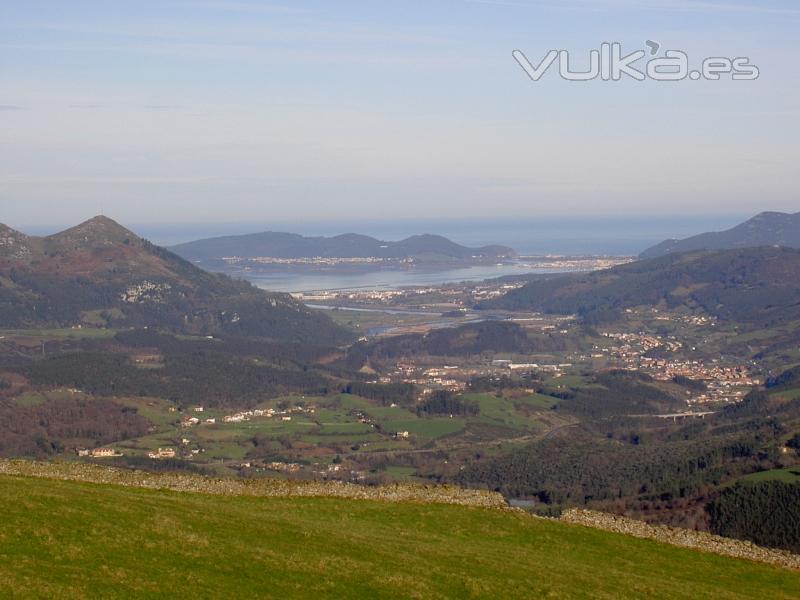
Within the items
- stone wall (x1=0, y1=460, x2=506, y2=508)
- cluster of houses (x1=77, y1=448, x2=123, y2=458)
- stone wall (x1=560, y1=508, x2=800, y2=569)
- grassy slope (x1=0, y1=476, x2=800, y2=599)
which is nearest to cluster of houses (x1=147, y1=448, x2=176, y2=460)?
cluster of houses (x1=77, y1=448, x2=123, y2=458)

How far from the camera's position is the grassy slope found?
21.5 metres

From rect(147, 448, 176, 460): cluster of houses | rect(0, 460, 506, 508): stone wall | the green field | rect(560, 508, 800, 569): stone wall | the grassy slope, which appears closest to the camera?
the grassy slope

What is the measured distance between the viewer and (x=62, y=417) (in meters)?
102

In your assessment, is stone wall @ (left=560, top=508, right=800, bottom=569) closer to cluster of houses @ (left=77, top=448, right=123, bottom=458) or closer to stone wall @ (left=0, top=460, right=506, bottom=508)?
stone wall @ (left=0, top=460, right=506, bottom=508)

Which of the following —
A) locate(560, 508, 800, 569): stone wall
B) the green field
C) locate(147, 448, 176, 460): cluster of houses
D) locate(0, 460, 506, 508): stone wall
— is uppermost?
locate(0, 460, 506, 508): stone wall

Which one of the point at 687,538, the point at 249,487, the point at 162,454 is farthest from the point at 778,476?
the point at 162,454

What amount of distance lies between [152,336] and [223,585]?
145631 millimetres

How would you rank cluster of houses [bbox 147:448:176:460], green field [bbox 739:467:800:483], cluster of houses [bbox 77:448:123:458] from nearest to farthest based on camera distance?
green field [bbox 739:467:800:483], cluster of houses [bbox 147:448:176:460], cluster of houses [bbox 77:448:123:458]

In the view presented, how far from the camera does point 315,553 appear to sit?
24812 millimetres

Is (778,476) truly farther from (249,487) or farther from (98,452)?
(98,452)

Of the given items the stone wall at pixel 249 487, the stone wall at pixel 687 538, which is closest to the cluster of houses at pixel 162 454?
the stone wall at pixel 249 487

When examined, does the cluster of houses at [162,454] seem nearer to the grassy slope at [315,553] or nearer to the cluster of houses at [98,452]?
the cluster of houses at [98,452]

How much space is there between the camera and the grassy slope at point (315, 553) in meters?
21.5

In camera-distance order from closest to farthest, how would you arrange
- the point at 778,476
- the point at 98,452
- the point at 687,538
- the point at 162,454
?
the point at 687,538, the point at 778,476, the point at 98,452, the point at 162,454
